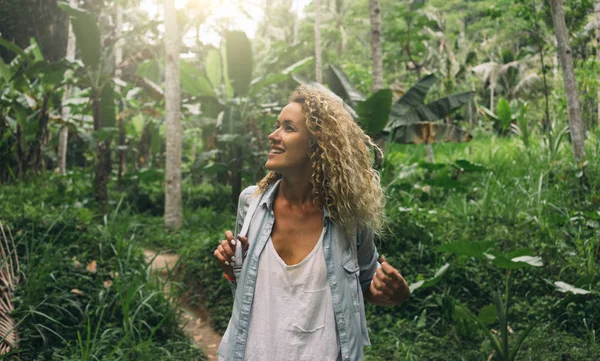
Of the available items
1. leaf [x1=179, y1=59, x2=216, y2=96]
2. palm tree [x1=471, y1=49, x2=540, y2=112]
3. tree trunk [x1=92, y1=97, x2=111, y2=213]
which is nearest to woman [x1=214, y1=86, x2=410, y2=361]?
tree trunk [x1=92, y1=97, x2=111, y2=213]

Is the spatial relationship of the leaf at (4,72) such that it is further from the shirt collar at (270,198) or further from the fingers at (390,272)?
the fingers at (390,272)

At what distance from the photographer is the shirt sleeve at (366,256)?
7.41ft

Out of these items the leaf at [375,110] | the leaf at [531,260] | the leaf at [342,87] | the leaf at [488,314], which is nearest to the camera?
the leaf at [531,260]

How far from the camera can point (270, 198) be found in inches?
88.6

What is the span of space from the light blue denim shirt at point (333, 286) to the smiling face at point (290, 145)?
159mm

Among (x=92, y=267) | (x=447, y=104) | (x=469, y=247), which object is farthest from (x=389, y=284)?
(x=447, y=104)

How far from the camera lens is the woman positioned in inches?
79.9

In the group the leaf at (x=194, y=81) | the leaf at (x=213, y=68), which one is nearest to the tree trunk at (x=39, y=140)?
the leaf at (x=194, y=81)

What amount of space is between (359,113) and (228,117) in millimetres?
2748

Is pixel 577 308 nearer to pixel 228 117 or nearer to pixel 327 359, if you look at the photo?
pixel 327 359

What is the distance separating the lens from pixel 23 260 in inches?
191

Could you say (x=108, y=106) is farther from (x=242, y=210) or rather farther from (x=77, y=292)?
(x=242, y=210)

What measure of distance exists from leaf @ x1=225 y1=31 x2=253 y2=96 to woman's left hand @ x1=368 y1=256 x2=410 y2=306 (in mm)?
7760

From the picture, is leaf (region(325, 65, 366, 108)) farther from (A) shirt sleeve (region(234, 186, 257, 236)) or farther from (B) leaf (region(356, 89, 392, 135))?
(A) shirt sleeve (region(234, 186, 257, 236))
